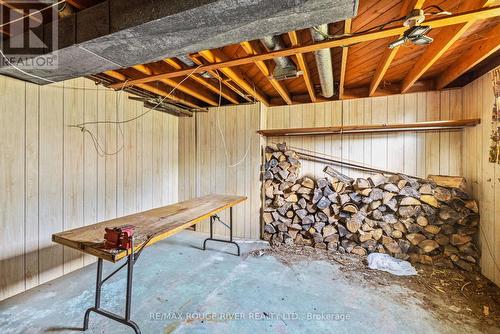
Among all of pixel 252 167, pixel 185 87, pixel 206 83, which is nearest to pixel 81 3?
pixel 206 83

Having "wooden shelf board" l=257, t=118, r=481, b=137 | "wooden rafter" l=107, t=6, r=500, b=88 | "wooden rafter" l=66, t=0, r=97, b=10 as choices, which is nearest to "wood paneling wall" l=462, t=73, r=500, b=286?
"wooden shelf board" l=257, t=118, r=481, b=137

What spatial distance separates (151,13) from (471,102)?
3.70m

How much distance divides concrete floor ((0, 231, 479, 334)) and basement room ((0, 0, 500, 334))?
19mm

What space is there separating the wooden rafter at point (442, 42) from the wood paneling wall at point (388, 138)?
1.92 feet

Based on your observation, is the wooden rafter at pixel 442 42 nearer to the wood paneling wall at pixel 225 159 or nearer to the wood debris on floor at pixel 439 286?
the wood paneling wall at pixel 225 159

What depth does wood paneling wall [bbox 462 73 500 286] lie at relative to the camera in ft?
7.96

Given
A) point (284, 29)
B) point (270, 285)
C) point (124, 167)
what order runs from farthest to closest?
point (124, 167) < point (270, 285) < point (284, 29)

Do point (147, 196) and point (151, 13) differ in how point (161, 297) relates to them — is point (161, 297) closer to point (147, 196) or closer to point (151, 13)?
point (147, 196)

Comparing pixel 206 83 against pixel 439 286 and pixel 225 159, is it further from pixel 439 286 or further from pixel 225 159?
pixel 439 286

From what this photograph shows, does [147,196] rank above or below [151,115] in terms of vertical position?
below

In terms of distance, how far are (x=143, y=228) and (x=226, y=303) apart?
41.6 inches

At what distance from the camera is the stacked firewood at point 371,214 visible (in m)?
2.81

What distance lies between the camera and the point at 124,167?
3322 mm

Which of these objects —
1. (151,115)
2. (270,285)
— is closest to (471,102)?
(270,285)
